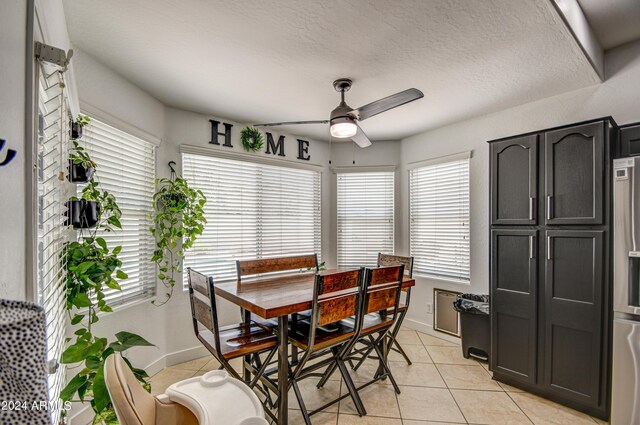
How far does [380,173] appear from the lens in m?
4.30

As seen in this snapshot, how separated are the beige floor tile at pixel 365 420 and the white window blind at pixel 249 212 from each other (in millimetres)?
1917

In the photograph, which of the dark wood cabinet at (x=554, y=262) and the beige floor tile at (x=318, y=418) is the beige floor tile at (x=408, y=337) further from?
the beige floor tile at (x=318, y=418)

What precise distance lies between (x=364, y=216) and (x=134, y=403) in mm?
3690

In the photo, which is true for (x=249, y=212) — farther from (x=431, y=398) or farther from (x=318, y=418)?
(x=431, y=398)

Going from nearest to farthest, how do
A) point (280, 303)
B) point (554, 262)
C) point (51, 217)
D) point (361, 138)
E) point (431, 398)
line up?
1. point (51, 217)
2. point (280, 303)
3. point (554, 262)
4. point (431, 398)
5. point (361, 138)

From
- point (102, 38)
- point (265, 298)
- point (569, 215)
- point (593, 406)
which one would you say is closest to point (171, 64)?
point (102, 38)

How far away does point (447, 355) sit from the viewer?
10.5 feet

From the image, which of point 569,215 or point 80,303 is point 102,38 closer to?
point 80,303

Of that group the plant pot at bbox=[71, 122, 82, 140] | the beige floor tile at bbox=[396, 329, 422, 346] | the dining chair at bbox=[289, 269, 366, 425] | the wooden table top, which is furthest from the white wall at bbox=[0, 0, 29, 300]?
the beige floor tile at bbox=[396, 329, 422, 346]

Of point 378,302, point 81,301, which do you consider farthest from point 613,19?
point 81,301

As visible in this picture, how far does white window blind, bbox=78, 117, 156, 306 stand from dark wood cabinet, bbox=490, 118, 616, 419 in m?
3.22

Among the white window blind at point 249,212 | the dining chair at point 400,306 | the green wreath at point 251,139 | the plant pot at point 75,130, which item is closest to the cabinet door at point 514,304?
the dining chair at point 400,306

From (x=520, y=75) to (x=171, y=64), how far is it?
279 cm

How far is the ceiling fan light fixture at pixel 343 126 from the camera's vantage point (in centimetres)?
225
